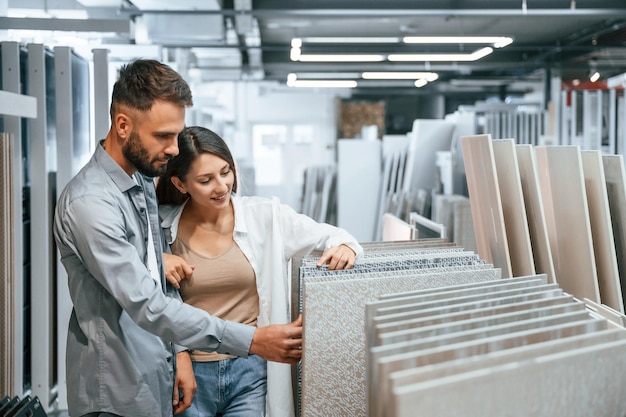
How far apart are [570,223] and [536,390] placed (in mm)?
1011

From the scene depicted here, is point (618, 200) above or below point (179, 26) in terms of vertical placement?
below

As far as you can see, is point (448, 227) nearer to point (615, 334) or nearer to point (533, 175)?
point (533, 175)

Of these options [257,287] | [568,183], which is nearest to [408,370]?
[568,183]

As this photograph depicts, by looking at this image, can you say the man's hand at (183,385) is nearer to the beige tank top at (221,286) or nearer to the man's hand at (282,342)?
the beige tank top at (221,286)

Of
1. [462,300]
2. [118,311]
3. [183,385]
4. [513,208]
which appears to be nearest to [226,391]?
[183,385]

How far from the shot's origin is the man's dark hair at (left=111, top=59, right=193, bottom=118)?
164 centimetres

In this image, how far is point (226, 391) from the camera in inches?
78.1

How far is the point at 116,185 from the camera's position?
171cm

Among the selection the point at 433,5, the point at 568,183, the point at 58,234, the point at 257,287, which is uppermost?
the point at 433,5

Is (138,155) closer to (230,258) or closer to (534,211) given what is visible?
(230,258)

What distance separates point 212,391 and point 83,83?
2.41 meters

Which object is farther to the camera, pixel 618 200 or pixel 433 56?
pixel 433 56

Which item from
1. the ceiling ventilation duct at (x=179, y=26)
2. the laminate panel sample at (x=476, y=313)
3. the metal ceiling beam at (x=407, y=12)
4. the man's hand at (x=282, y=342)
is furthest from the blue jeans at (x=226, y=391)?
the ceiling ventilation duct at (x=179, y=26)

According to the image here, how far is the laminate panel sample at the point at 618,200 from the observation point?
1.71 meters
